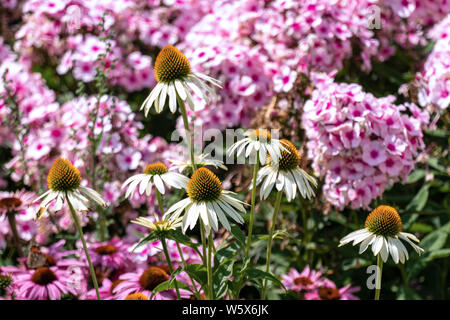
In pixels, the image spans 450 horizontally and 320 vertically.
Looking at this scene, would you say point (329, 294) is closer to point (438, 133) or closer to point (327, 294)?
point (327, 294)

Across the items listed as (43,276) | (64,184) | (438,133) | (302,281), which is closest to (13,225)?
(43,276)

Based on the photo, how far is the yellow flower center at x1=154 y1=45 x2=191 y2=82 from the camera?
172 cm

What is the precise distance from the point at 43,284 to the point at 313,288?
1.06m

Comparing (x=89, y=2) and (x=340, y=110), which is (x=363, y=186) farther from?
(x=89, y=2)

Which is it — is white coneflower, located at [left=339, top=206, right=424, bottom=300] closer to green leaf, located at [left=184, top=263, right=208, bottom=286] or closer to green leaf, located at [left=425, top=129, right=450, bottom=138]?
green leaf, located at [left=184, top=263, right=208, bottom=286]

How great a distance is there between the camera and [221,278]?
5.86 feet

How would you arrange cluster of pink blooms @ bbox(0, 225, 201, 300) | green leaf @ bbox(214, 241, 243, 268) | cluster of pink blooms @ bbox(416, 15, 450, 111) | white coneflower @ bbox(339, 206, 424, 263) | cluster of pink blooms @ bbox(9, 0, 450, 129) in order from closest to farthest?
white coneflower @ bbox(339, 206, 424, 263), green leaf @ bbox(214, 241, 243, 268), cluster of pink blooms @ bbox(0, 225, 201, 300), cluster of pink blooms @ bbox(416, 15, 450, 111), cluster of pink blooms @ bbox(9, 0, 450, 129)

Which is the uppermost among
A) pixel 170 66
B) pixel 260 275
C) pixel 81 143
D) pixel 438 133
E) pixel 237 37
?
pixel 237 37

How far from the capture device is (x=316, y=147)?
2.47 meters

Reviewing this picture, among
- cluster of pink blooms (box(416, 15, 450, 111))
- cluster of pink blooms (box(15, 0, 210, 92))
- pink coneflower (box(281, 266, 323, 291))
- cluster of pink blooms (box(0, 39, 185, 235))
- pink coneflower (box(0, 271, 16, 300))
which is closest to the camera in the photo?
pink coneflower (box(0, 271, 16, 300))

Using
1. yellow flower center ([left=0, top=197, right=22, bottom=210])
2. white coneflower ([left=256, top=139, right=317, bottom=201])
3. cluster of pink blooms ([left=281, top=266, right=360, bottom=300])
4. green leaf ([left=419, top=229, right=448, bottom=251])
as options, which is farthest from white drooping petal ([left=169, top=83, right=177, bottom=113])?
green leaf ([left=419, top=229, right=448, bottom=251])

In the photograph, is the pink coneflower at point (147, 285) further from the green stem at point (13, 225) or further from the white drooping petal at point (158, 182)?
the green stem at point (13, 225)

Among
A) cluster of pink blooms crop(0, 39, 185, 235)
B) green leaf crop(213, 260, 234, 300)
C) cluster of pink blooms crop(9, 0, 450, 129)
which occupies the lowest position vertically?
green leaf crop(213, 260, 234, 300)

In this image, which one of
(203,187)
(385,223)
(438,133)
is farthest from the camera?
(438,133)
